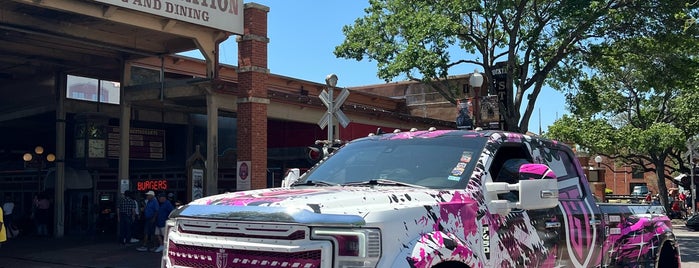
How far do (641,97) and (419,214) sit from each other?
3339cm

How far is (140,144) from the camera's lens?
22969 millimetres

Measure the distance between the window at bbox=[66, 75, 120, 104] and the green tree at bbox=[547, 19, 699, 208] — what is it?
52.6 ft

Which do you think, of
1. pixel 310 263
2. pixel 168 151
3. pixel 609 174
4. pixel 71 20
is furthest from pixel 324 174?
pixel 609 174

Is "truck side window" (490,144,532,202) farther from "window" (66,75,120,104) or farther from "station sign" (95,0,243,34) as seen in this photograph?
"window" (66,75,120,104)

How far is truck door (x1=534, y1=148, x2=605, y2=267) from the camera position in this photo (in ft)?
18.4

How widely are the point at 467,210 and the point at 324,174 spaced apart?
147 centimetres

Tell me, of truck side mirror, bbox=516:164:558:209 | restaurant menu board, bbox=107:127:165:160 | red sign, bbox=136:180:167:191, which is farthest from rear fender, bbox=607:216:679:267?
red sign, bbox=136:180:167:191

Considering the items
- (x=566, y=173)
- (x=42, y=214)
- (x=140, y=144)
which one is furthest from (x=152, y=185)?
(x=566, y=173)

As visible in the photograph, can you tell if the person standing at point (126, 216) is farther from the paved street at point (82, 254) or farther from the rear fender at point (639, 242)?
the rear fender at point (639, 242)

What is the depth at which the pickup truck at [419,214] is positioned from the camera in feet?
12.4

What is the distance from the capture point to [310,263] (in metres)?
3.69

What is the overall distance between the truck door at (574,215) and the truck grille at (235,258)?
2637mm

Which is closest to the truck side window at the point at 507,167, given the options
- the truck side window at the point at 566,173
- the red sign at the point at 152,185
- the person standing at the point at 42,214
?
the truck side window at the point at 566,173

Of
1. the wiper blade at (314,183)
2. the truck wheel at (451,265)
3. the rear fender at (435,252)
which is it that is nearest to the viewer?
the rear fender at (435,252)
